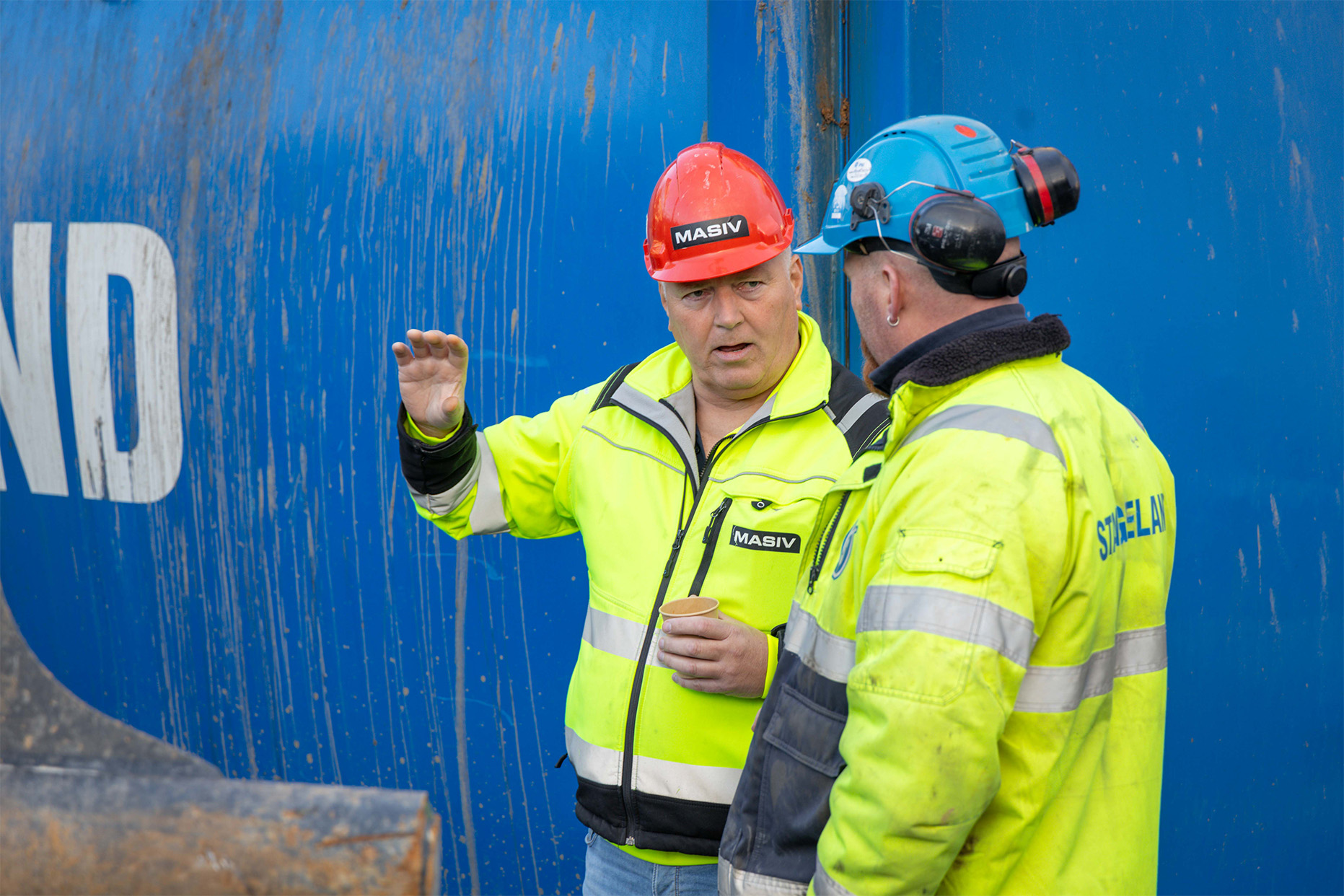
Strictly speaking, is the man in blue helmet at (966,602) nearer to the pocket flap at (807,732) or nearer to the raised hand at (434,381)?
the pocket flap at (807,732)

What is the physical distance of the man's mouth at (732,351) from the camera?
6.56ft

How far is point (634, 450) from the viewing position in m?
2.00

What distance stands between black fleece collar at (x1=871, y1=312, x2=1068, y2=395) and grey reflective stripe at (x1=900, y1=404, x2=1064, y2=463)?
6 cm

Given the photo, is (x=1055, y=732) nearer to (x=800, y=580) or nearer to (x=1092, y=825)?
(x=1092, y=825)

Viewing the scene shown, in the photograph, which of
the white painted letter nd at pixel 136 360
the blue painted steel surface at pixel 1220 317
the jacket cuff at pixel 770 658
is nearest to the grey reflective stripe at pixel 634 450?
the jacket cuff at pixel 770 658

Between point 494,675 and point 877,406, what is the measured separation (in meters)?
1.30

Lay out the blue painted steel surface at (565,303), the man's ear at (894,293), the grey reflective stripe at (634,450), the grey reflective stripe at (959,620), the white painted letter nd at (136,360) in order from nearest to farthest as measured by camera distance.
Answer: the grey reflective stripe at (959,620)
the man's ear at (894,293)
the grey reflective stripe at (634,450)
the blue painted steel surface at (565,303)
the white painted letter nd at (136,360)

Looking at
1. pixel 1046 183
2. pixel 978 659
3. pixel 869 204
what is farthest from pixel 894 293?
pixel 978 659

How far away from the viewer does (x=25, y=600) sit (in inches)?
139

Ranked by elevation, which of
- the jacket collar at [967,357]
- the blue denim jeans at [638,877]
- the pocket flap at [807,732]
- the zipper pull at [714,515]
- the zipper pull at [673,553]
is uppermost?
the jacket collar at [967,357]

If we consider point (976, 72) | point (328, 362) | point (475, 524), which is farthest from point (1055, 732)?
point (328, 362)

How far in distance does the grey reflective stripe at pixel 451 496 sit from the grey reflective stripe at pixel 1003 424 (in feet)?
3.68

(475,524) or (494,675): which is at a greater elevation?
(475,524)

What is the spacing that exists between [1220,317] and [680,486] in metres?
1.47
